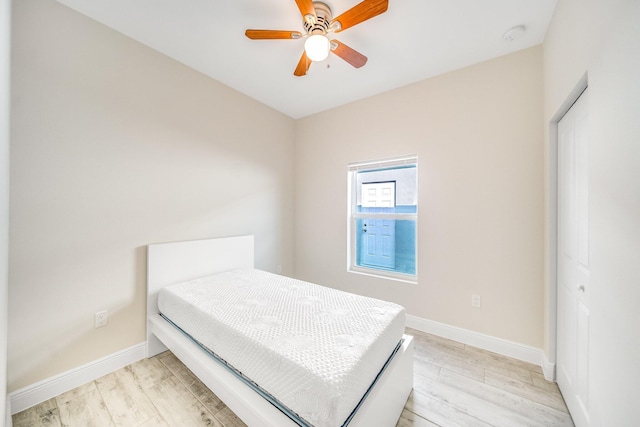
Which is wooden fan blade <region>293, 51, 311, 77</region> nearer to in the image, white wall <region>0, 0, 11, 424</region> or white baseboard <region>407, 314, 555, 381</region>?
white wall <region>0, 0, 11, 424</region>

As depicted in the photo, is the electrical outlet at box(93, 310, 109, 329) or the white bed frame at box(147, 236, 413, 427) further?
the electrical outlet at box(93, 310, 109, 329)

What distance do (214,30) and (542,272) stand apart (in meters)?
3.25

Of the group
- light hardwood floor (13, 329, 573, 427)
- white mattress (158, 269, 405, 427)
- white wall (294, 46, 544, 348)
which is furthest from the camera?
white wall (294, 46, 544, 348)

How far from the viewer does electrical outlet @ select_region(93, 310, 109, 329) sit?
1.75m

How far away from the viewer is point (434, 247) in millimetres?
2414

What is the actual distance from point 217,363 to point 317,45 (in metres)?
2.03

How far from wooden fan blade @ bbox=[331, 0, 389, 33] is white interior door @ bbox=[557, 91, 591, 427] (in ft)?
4.00

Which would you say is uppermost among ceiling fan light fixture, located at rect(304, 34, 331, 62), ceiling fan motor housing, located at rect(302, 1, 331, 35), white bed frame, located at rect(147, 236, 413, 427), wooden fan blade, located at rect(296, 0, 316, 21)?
ceiling fan motor housing, located at rect(302, 1, 331, 35)

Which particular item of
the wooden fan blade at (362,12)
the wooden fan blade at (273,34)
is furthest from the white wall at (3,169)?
the wooden fan blade at (362,12)

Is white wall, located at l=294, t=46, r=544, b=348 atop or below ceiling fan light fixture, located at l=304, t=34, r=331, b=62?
below

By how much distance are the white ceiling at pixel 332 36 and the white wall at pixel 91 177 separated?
248 mm

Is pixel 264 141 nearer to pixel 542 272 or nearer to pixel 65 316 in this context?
pixel 65 316

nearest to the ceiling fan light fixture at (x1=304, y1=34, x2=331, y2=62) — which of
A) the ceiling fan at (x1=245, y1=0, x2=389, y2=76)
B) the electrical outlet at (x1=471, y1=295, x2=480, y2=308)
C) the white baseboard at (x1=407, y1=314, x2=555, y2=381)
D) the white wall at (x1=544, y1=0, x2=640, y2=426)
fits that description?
the ceiling fan at (x1=245, y1=0, x2=389, y2=76)

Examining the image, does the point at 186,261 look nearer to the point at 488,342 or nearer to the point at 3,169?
the point at 3,169
